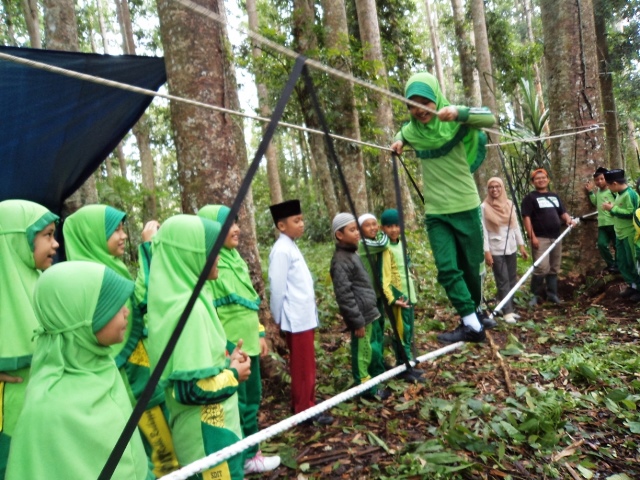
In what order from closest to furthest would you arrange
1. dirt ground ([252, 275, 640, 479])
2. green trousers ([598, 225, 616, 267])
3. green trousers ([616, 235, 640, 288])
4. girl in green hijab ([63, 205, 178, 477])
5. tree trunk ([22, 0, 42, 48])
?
girl in green hijab ([63, 205, 178, 477]), dirt ground ([252, 275, 640, 479]), green trousers ([616, 235, 640, 288]), green trousers ([598, 225, 616, 267]), tree trunk ([22, 0, 42, 48])

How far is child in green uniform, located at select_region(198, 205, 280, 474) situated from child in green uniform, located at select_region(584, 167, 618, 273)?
4.72m

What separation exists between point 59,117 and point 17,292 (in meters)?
2.06

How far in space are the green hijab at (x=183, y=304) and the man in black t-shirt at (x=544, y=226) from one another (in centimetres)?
471

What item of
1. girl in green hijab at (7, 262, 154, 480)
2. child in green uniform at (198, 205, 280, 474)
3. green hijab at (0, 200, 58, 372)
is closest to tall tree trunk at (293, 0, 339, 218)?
child in green uniform at (198, 205, 280, 474)

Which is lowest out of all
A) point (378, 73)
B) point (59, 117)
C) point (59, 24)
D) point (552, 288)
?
point (552, 288)

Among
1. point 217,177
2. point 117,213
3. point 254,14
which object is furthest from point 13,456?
point 254,14

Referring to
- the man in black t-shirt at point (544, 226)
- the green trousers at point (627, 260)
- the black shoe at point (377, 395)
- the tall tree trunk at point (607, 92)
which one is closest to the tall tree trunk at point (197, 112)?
the black shoe at point (377, 395)

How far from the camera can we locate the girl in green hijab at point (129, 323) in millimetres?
2418

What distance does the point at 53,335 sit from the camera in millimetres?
1458

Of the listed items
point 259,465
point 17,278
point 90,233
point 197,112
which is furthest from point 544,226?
point 17,278

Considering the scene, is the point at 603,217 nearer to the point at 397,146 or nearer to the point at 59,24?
the point at 397,146

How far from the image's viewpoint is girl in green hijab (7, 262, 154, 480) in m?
1.35

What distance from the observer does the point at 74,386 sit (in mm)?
1429

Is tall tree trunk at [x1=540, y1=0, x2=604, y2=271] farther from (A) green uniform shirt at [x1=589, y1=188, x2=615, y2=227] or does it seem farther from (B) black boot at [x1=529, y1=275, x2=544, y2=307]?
(B) black boot at [x1=529, y1=275, x2=544, y2=307]
